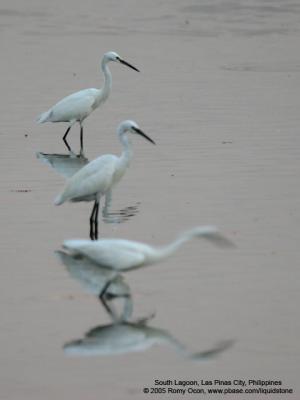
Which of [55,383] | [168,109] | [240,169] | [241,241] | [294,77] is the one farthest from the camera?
[294,77]

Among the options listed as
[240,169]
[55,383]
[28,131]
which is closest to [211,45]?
[28,131]

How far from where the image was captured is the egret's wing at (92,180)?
1132cm

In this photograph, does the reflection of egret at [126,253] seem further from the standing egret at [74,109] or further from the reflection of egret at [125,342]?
the standing egret at [74,109]

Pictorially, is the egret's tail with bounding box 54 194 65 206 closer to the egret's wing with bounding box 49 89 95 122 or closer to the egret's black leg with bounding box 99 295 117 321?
the egret's black leg with bounding box 99 295 117 321

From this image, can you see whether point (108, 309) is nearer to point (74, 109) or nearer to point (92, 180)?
point (92, 180)

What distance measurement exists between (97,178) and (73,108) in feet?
16.2

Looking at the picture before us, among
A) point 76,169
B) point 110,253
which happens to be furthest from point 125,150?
point 110,253

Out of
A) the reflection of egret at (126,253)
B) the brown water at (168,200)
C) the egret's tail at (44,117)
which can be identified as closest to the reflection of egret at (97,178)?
the brown water at (168,200)

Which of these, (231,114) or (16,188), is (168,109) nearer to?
(231,114)

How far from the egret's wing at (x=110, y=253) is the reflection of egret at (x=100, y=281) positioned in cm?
17

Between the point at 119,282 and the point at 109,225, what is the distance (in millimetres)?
1984

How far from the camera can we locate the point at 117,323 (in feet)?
28.3

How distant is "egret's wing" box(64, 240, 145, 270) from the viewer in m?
8.80

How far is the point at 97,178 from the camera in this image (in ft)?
37.1
